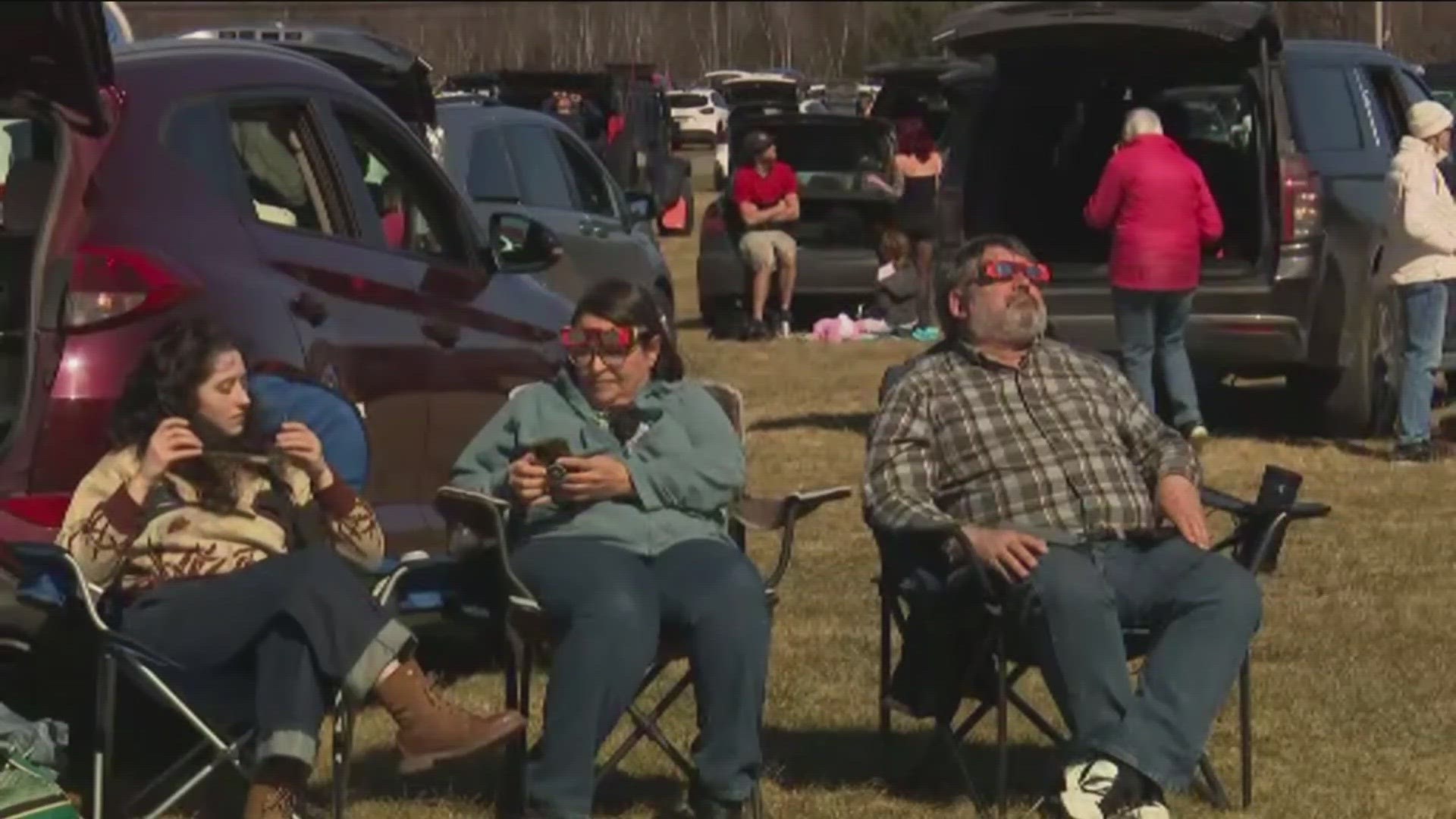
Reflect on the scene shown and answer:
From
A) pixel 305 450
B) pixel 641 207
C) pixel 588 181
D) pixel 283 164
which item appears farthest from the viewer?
pixel 641 207

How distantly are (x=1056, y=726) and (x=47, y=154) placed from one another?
2672 mm

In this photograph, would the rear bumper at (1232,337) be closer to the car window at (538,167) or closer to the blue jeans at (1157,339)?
the blue jeans at (1157,339)

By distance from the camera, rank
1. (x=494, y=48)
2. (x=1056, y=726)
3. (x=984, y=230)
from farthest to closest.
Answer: (x=494, y=48) < (x=984, y=230) < (x=1056, y=726)

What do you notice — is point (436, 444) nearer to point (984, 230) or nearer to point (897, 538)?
point (897, 538)

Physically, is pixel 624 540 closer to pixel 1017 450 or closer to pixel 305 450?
pixel 305 450

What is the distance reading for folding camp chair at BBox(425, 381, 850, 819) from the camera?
6.24m

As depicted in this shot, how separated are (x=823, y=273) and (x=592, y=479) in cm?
1405

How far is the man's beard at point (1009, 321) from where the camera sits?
674 centimetres

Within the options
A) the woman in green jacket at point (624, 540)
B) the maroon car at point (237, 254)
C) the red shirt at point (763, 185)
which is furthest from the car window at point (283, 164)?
the red shirt at point (763, 185)

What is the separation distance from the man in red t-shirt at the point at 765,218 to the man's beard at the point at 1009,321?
12860 millimetres

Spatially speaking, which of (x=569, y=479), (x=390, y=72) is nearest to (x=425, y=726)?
(x=569, y=479)

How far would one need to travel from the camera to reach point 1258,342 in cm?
1259

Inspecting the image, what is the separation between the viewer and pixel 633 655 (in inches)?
241

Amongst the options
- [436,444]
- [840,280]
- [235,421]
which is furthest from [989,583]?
[840,280]
